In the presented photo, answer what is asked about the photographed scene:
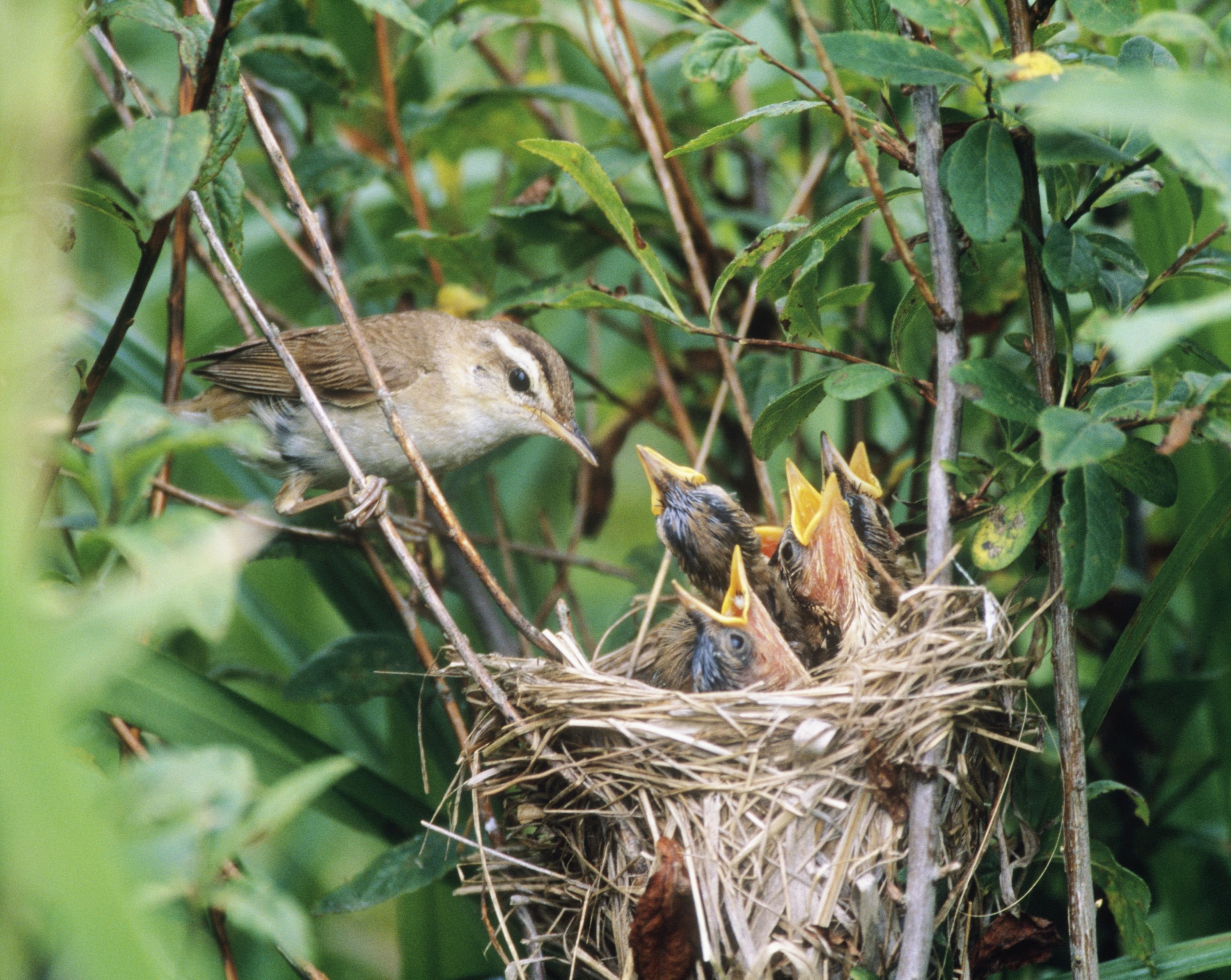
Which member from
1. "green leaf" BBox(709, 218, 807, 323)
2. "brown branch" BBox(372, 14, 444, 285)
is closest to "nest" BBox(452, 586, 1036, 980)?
"green leaf" BBox(709, 218, 807, 323)

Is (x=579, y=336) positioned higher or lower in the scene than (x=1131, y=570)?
higher

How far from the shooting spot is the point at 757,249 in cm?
148

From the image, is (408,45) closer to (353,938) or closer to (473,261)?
(473,261)

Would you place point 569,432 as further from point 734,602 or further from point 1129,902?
point 1129,902

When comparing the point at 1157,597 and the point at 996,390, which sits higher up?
the point at 996,390

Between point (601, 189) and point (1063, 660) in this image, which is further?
point (601, 189)

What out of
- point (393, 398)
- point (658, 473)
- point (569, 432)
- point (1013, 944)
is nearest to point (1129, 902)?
point (1013, 944)

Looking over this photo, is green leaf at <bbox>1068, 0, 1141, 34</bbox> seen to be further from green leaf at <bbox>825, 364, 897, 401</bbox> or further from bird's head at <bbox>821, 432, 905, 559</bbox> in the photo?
bird's head at <bbox>821, 432, 905, 559</bbox>

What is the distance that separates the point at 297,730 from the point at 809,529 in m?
1.07

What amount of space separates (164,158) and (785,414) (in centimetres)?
90

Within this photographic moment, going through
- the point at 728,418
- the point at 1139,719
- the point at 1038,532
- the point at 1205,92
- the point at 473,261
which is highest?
the point at 1205,92

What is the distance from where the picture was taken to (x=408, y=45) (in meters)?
2.51

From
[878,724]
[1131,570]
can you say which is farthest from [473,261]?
[1131,570]

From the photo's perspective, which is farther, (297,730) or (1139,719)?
(1139,719)
